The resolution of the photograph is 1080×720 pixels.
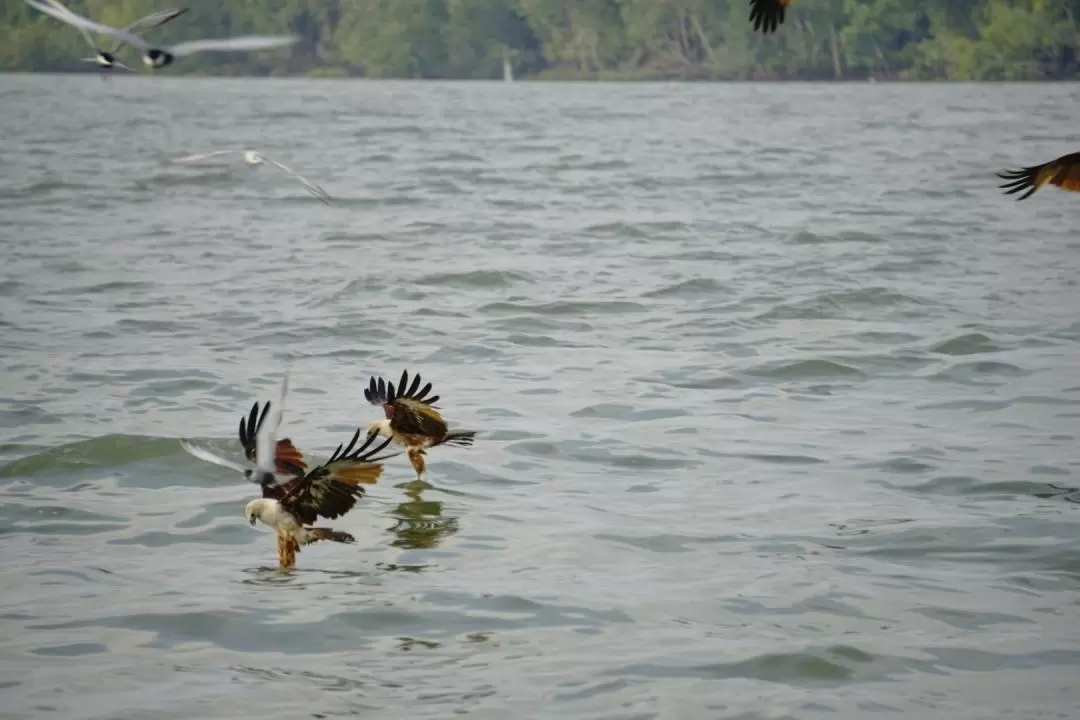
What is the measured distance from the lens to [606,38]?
117 meters

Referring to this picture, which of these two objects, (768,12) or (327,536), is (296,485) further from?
(768,12)

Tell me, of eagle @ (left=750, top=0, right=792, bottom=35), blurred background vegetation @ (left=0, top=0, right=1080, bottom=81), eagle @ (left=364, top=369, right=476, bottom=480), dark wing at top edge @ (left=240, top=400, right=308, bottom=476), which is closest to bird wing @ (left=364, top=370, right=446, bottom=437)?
eagle @ (left=364, top=369, right=476, bottom=480)

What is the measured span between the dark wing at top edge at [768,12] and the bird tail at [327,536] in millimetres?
2555

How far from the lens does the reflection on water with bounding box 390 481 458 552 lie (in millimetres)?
9281

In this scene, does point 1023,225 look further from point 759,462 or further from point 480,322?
point 759,462

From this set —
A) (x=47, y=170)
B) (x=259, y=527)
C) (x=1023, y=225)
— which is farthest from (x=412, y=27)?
(x=259, y=527)

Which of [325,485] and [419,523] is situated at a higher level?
[325,485]

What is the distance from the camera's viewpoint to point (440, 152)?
45781mm

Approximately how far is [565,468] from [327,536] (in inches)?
125

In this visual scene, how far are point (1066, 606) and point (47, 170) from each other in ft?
105

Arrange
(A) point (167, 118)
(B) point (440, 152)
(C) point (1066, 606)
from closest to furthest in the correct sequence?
(C) point (1066, 606) → (B) point (440, 152) → (A) point (167, 118)

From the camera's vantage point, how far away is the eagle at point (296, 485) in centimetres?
778

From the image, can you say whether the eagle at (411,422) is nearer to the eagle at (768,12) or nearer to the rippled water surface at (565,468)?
the rippled water surface at (565,468)

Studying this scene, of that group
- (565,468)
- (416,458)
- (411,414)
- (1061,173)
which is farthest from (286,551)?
(1061,173)
